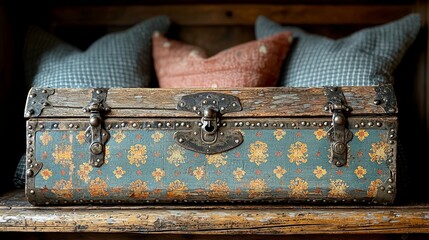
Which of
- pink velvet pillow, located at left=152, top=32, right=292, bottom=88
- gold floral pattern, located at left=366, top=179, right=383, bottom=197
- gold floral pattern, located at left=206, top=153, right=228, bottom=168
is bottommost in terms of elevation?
gold floral pattern, located at left=366, top=179, right=383, bottom=197

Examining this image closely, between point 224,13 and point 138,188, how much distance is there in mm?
798

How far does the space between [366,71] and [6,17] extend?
1051 millimetres

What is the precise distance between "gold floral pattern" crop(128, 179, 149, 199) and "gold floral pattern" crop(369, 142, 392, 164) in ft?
1.66

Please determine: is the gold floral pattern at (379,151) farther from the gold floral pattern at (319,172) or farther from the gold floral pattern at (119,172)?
the gold floral pattern at (119,172)

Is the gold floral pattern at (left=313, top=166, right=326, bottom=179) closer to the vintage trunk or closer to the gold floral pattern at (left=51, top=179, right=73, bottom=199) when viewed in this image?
the vintage trunk

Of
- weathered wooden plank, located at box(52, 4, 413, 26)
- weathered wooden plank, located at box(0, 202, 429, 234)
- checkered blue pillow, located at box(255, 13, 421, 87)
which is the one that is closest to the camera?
weathered wooden plank, located at box(0, 202, 429, 234)

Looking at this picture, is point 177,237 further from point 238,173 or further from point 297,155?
point 297,155

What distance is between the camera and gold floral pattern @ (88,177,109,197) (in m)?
1.25

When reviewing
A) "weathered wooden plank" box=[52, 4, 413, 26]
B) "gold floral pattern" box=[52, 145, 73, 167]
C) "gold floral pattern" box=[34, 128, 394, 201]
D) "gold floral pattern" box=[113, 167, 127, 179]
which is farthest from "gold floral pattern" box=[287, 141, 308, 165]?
"weathered wooden plank" box=[52, 4, 413, 26]

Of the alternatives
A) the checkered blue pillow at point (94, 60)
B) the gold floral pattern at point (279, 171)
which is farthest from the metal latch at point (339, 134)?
the checkered blue pillow at point (94, 60)

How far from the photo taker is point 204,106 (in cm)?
126

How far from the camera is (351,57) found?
5.00 ft

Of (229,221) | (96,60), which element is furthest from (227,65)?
(229,221)

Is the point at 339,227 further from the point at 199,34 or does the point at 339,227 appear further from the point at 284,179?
the point at 199,34
